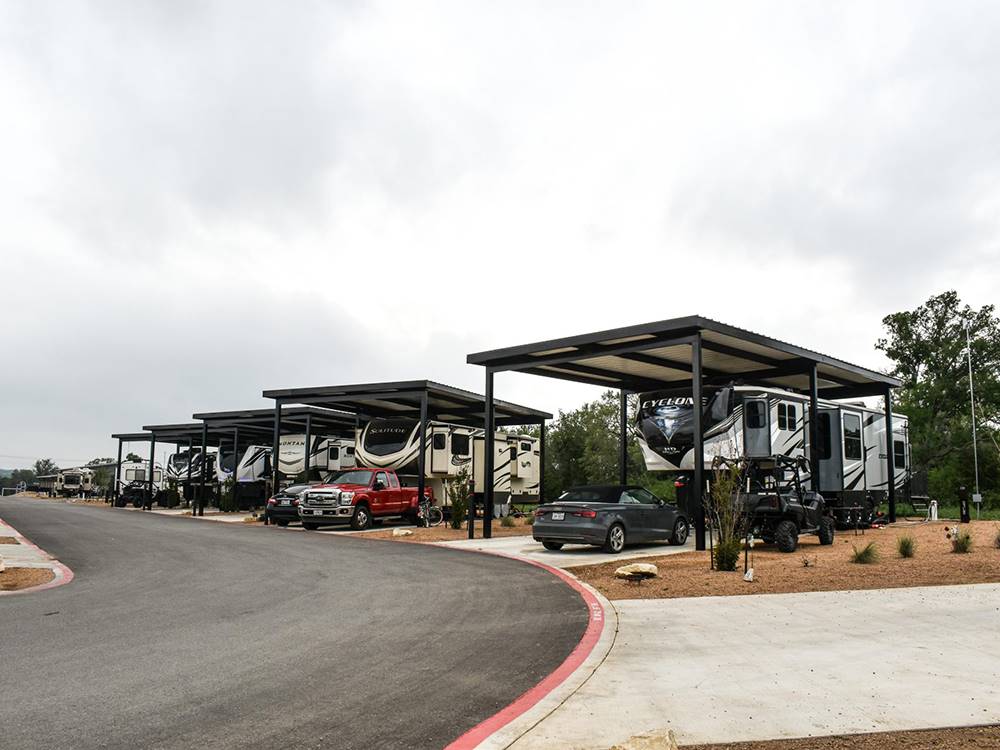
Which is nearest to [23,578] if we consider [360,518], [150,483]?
[360,518]

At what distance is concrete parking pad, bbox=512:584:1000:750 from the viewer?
16.7 feet

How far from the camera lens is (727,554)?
13039 mm

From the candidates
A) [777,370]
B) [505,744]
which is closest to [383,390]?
[777,370]

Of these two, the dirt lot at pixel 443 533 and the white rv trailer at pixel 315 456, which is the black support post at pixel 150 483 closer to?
the white rv trailer at pixel 315 456

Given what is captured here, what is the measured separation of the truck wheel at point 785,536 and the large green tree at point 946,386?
32059mm

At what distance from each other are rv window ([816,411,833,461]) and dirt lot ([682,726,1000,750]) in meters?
18.7

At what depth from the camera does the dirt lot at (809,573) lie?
11117mm

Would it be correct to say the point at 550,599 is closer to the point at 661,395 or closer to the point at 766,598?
the point at 766,598

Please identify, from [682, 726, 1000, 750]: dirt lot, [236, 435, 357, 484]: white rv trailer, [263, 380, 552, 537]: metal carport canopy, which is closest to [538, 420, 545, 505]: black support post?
[263, 380, 552, 537]: metal carport canopy

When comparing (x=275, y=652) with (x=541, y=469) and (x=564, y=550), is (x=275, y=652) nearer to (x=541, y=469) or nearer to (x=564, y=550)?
(x=564, y=550)

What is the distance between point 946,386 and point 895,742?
51355mm

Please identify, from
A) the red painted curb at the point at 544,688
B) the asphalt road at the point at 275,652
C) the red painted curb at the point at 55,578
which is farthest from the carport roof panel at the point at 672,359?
the red painted curb at the point at 55,578

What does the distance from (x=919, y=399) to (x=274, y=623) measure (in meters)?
50.4

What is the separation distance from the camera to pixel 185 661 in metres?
6.85
